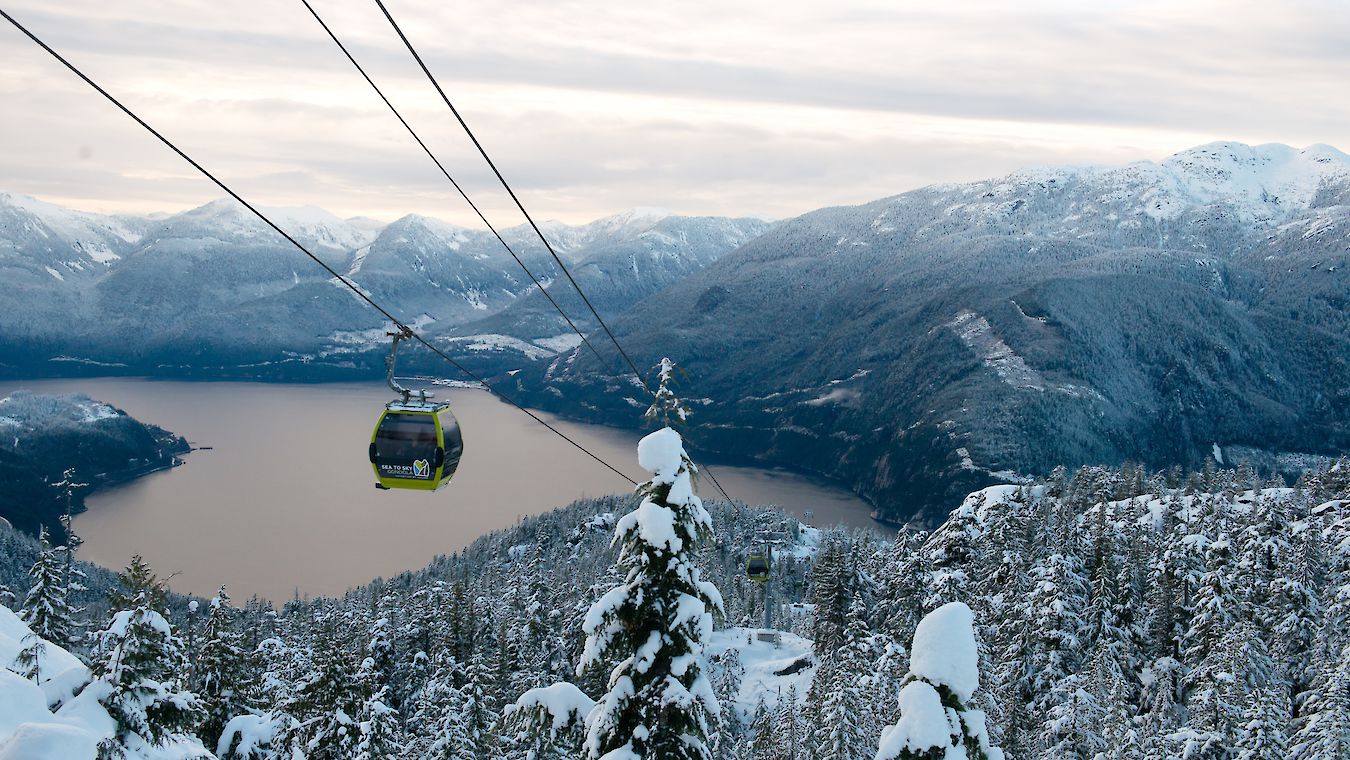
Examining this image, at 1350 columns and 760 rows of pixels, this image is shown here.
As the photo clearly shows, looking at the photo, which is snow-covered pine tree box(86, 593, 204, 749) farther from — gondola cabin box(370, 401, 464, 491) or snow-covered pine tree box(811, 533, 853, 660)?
snow-covered pine tree box(811, 533, 853, 660)

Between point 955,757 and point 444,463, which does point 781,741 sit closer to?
point 444,463

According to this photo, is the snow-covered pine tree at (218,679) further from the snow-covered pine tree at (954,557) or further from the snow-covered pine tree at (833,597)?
the snow-covered pine tree at (954,557)

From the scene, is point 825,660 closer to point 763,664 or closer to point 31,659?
point 763,664

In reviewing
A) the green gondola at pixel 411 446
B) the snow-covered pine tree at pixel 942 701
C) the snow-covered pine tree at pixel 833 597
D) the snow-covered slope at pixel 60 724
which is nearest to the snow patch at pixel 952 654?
the snow-covered pine tree at pixel 942 701

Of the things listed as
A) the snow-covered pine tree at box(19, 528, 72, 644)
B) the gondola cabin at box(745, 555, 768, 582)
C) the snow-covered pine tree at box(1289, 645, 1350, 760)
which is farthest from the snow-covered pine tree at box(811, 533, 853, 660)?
the snow-covered pine tree at box(19, 528, 72, 644)

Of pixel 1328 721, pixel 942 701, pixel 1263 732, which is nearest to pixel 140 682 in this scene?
pixel 942 701
